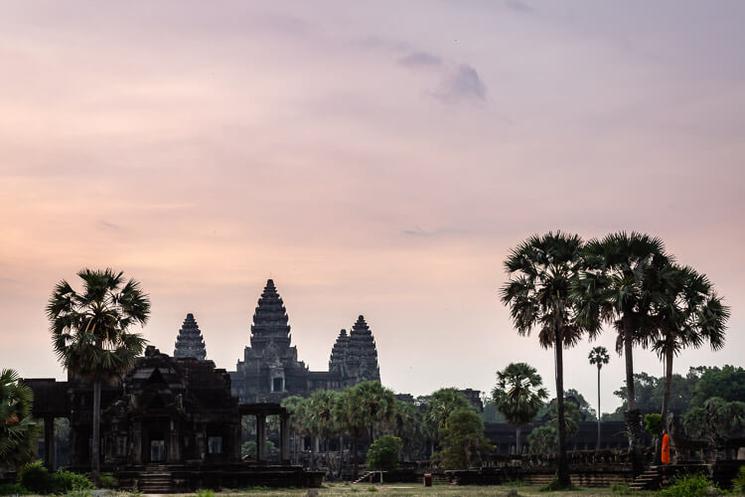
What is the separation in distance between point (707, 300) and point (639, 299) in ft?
10.6

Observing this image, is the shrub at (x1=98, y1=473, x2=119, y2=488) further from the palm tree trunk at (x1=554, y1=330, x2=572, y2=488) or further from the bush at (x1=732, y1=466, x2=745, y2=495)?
the bush at (x1=732, y1=466, x2=745, y2=495)

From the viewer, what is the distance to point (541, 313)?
7056cm

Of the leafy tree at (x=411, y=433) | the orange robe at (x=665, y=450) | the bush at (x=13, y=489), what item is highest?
the leafy tree at (x=411, y=433)

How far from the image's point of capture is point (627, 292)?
206ft

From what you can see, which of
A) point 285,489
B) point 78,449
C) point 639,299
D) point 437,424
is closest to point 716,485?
point 639,299

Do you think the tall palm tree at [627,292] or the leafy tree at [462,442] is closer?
the tall palm tree at [627,292]

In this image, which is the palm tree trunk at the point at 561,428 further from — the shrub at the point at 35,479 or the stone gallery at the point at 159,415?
the shrub at the point at 35,479

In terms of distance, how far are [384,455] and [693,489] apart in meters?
65.0

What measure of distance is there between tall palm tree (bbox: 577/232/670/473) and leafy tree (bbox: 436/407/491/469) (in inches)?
1682

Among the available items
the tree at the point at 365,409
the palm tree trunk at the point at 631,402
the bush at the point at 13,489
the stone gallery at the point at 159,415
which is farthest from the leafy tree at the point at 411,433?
the bush at the point at 13,489

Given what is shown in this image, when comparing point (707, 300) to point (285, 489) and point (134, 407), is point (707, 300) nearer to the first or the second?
point (285, 489)

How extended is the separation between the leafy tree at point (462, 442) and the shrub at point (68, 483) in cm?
4697

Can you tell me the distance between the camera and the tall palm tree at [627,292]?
208ft

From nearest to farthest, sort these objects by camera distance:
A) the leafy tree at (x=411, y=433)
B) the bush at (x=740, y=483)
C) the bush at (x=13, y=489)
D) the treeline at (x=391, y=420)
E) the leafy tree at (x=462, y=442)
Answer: the bush at (x=740, y=483), the bush at (x=13, y=489), the leafy tree at (x=462, y=442), the treeline at (x=391, y=420), the leafy tree at (x=411, y=433)
